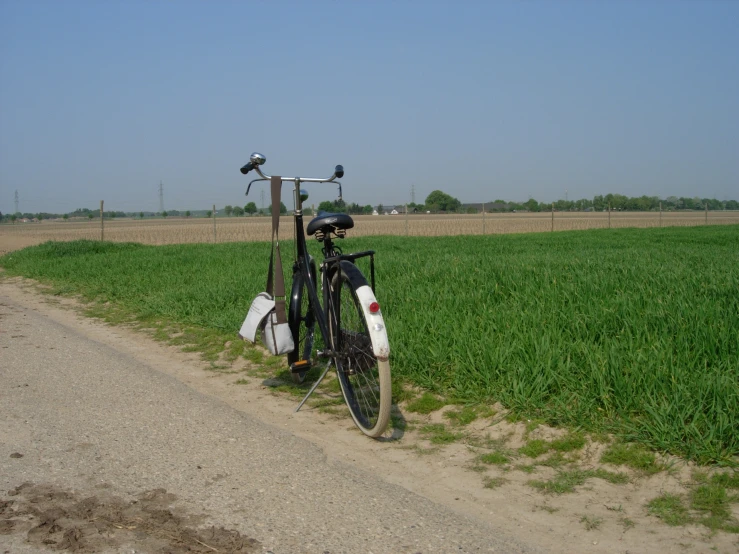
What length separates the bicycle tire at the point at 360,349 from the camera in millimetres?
3834

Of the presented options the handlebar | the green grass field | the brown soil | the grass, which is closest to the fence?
the green grass field

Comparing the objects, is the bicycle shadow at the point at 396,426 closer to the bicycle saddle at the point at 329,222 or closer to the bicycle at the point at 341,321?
the bicycle at the point at 341,321

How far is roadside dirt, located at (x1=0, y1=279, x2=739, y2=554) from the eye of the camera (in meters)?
2.84

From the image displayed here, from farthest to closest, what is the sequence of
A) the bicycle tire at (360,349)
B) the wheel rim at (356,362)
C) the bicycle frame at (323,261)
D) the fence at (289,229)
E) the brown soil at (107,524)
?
the fence at (289,229) → the bicycle frame at (323,261) → the wheel rim at (356,362) → the bicycle tire at (360,349) → the brown soil at (107,524)

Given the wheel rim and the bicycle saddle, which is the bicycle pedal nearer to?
the wheel rim

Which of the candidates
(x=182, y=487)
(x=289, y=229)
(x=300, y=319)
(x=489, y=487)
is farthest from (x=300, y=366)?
(x=289, y=229)

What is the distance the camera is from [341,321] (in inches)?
180

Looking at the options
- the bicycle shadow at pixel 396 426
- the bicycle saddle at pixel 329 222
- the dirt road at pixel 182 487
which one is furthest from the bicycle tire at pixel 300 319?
the bicycle shadow at pixel 396 426

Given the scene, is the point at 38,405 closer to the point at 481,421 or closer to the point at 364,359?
the point at 364,359

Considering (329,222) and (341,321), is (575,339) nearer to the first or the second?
(341,321)

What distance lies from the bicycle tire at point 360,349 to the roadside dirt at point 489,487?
174mm

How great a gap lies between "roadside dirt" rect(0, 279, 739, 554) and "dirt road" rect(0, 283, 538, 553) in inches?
1.2

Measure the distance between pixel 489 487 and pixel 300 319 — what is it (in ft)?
6.85

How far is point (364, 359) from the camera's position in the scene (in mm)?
4246
